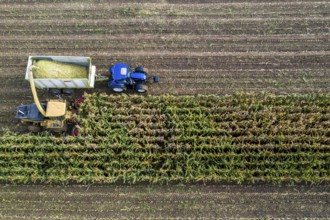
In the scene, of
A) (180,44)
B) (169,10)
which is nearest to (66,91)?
(180,44)

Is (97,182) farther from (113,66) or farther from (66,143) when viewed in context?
(113,66)

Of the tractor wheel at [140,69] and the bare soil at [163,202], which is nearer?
the bare soil at [163,202]

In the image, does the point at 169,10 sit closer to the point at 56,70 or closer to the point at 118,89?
the point at 118,89

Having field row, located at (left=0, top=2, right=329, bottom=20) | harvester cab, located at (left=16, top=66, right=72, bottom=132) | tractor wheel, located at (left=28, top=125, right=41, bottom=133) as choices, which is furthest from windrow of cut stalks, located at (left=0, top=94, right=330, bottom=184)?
field row, located at (left=0, top=2, right=329, bottom=20)

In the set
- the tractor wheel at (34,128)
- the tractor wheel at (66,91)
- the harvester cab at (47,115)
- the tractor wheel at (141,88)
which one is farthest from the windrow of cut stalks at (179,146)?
the tractor wheel at (66,91)

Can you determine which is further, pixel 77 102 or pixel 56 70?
pixel 77 102

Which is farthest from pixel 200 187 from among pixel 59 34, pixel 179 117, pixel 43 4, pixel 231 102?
pixel 43 4

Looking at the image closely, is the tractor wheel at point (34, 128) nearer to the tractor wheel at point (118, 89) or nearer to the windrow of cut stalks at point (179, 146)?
the windrow of cut stalks at point (179, 146)
